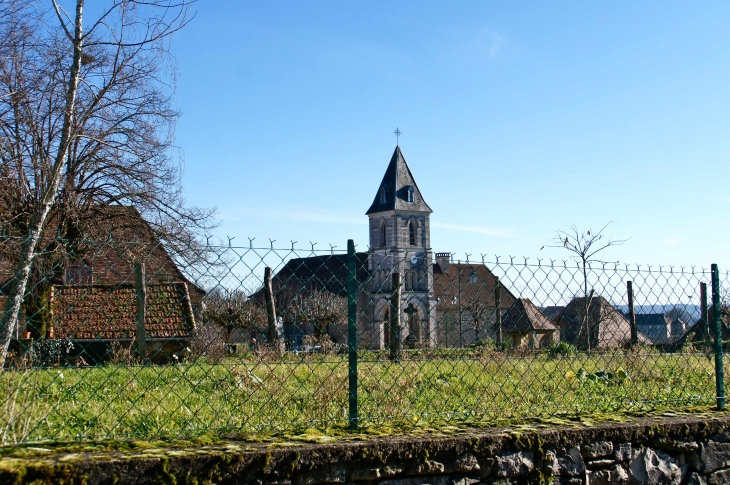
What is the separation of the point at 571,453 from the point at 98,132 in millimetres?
10454

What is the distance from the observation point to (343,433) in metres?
3.74

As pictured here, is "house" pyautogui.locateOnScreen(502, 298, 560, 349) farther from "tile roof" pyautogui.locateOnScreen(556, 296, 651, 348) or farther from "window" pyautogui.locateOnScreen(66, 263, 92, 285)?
"window" pyautogui.locateOnScreen(66, 263, 92, 285)

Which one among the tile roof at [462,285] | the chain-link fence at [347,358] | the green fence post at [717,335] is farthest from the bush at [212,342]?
the green fence post at [717,335]

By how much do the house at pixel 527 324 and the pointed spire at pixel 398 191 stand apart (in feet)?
161

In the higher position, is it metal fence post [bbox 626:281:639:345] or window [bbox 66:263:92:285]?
window [bbox 66:263:92:285]

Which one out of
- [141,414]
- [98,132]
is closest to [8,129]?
[98,132]

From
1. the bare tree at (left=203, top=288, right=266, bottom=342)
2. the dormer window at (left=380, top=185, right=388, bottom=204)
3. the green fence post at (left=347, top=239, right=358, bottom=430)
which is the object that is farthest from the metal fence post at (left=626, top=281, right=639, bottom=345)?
the dormer window at (left=380, top=185, right=388, bottom=204)

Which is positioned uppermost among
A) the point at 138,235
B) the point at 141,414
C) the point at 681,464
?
the point at 138,235

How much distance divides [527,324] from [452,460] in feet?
8.33

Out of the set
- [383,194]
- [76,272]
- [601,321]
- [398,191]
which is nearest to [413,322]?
[601,321]

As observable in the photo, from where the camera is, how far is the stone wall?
3.05m

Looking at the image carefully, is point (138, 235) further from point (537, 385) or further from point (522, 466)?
point (522, 466)

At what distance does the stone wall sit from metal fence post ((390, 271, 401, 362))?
1.06 meters

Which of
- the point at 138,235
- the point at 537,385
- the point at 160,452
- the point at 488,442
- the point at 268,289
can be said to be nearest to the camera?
the point at 160,452
